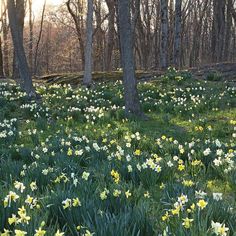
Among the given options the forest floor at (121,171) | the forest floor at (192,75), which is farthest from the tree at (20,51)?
the forest floor at (192,75)

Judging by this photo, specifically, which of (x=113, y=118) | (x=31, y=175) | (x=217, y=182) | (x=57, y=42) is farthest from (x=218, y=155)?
(x=57, y=42)

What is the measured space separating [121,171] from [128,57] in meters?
4.88

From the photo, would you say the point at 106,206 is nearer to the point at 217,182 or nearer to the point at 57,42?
the point at 217,182

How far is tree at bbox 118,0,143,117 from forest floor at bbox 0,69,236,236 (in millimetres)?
320

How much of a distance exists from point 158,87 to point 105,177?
29.8 feet

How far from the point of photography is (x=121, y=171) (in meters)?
4.33

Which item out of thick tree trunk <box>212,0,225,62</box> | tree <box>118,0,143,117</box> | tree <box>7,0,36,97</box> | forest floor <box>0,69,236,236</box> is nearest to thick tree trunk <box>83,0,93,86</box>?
tree <box>7,0,36,97</box>

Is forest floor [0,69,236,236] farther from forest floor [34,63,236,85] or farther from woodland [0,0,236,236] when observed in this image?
forest floor [34,63,236,85]

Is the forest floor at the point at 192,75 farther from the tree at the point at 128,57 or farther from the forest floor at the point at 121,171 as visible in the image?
the tree at the point at 128,57

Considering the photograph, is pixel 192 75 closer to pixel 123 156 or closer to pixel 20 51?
pixel 20 51

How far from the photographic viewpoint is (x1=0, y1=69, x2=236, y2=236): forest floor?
2.62 metres

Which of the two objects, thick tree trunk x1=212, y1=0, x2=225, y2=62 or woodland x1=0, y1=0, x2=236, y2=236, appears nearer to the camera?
woodland x1=0, y1=0, x2=236, y2=236

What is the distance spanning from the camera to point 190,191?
3307 millimetres

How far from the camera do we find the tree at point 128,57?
8633 millimetres
